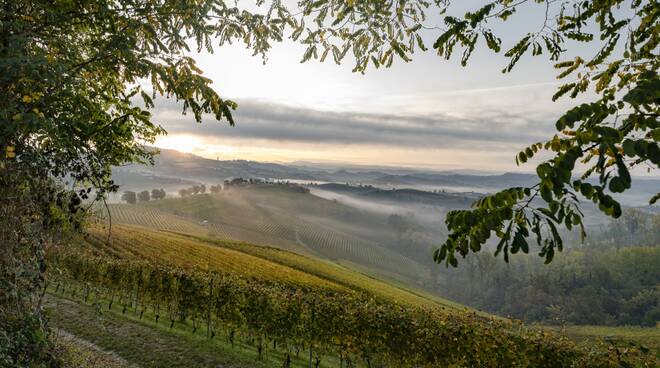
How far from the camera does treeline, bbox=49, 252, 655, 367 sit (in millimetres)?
10992

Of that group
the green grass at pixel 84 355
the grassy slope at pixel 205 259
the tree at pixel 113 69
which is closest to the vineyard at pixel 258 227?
the grassy slope at pixel 205 259

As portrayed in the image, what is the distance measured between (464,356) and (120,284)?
802 inches

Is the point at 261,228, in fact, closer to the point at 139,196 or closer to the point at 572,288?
the point at 139,196

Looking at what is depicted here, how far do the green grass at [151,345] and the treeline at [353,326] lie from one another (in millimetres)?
1041

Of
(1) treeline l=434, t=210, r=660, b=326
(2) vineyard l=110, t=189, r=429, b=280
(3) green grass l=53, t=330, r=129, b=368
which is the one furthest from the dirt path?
(2) vineyard l=110, t=189, r=429, b=280

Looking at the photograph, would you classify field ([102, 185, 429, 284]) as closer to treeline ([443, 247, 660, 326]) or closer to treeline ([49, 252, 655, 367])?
treeline ([443, 247, 660, 326])

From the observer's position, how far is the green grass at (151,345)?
44.1ft

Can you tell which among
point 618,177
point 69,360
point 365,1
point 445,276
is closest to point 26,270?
point 69,360

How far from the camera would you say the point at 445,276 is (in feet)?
503

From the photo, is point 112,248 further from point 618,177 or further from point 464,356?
point 618,177

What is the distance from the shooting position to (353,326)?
14.9 m

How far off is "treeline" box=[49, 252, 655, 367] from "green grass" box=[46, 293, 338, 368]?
1.04 meters

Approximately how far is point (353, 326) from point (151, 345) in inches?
299

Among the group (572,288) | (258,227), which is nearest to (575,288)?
(572,288)
